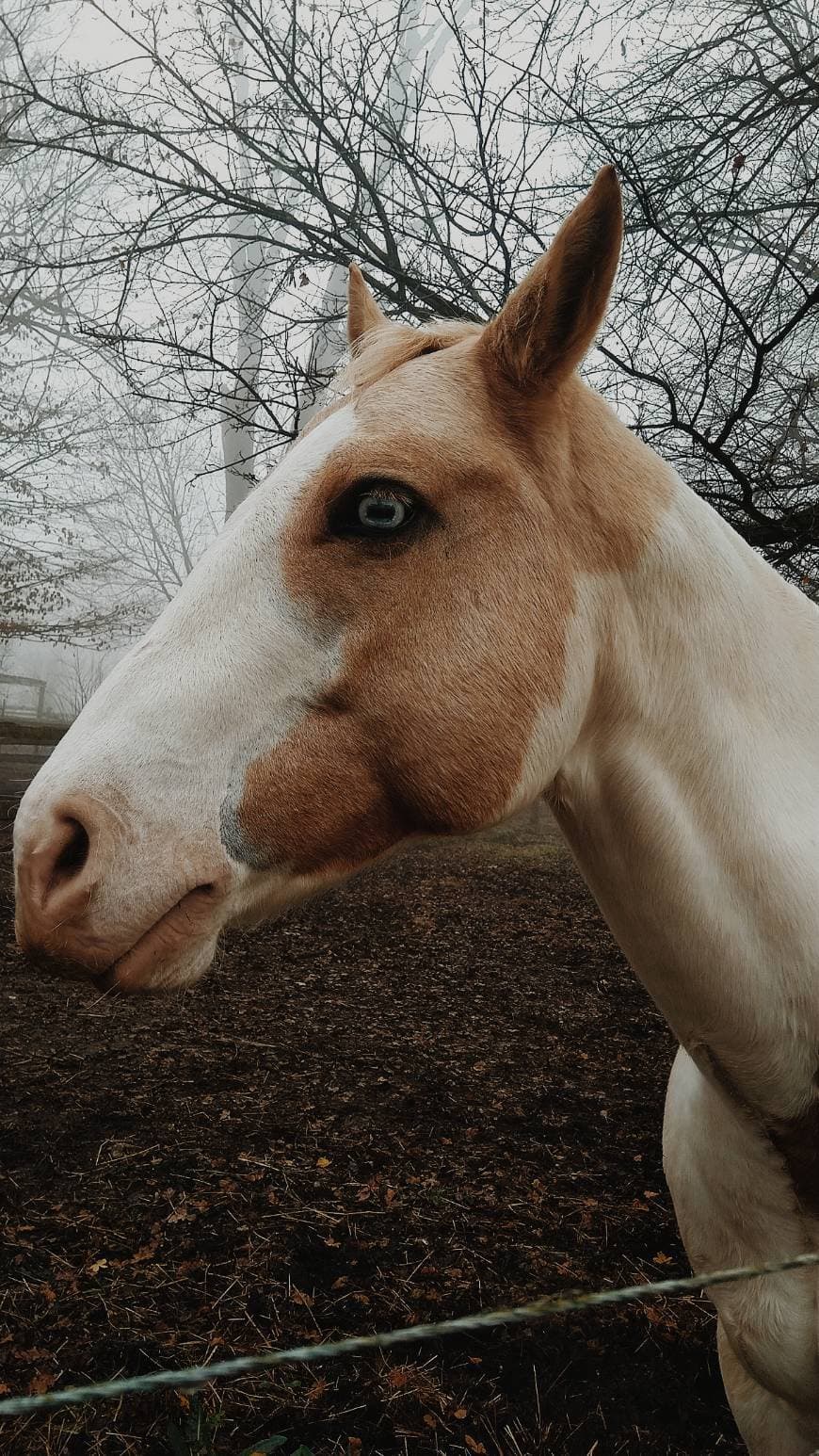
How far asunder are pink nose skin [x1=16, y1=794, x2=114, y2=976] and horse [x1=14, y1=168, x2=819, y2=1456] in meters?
0.01

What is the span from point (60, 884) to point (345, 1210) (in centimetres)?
227

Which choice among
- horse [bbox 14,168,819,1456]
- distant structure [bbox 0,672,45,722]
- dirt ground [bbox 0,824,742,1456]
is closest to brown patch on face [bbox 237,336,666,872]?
horse [bbox 14,168,819,1456]

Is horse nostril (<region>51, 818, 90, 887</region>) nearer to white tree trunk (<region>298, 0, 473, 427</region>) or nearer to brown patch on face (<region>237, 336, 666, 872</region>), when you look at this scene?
brown patch on face (<region>237, 336, 666, 872</region>)

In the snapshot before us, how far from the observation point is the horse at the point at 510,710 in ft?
3.96

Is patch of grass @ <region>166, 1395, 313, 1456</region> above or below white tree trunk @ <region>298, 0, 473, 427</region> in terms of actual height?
below

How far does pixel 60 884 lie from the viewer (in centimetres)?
112

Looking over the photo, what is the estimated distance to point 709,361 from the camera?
302cm

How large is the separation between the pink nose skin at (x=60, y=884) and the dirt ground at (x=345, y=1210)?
1368mm

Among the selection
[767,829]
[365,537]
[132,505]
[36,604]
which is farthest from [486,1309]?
[132,505]

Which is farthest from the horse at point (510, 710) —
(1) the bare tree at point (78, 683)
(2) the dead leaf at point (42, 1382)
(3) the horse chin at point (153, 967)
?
(1) the bare tree at point (78, 683)

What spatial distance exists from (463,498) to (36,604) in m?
8.98

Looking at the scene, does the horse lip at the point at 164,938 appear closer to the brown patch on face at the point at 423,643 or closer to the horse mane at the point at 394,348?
the brown patch on face at the point at 423,643

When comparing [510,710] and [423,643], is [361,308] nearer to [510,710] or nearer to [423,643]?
[423,643]

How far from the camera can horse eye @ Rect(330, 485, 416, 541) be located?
132cm
